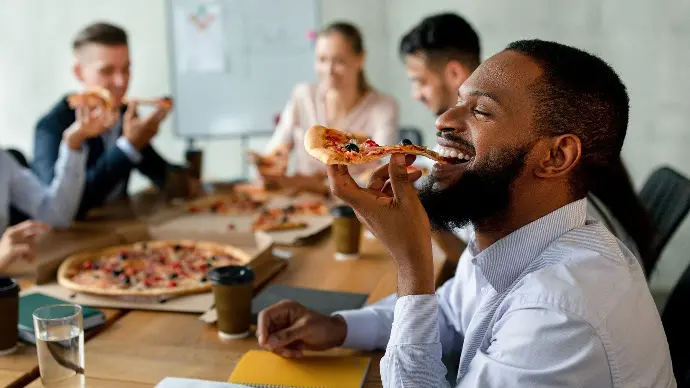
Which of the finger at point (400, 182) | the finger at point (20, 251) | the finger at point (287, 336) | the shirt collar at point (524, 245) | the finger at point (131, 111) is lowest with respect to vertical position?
the finger at point (287, 336)

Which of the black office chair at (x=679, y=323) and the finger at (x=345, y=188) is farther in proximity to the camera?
the black office chair at (x=679, y=323)

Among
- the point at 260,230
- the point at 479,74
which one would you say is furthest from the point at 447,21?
the point at 479,74

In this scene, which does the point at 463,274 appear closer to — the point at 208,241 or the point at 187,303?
the point at 187,303

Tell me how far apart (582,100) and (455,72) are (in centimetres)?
148

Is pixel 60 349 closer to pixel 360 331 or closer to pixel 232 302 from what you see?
pixel 232 302

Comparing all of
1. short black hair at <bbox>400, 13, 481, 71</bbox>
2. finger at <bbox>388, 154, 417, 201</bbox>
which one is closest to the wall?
short black hair at <bbox>400, 13, 481, 71</bbox>

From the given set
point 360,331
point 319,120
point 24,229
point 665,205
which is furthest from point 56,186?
point 665,205

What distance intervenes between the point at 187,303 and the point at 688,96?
326 cm

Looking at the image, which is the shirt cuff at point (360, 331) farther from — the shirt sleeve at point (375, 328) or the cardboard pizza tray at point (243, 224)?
the cardboard pizza tray at point (243, 224)

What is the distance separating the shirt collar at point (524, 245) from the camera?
3.83ft

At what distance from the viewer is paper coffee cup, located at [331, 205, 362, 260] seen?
6.88 ft

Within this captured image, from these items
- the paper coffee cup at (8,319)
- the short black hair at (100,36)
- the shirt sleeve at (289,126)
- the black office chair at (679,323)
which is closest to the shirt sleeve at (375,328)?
the black office chair at (679,323)

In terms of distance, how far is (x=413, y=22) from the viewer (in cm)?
470

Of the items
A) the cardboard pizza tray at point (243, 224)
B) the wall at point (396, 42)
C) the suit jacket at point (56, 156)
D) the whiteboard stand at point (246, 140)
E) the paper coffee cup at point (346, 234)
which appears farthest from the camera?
the whiteboard stand at point (246, 140)
